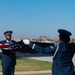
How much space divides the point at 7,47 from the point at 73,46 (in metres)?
3.18

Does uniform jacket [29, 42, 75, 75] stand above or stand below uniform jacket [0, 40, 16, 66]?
above

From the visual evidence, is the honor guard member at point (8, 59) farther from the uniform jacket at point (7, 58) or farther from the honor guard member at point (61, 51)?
the honor guard member at point (61, 51)

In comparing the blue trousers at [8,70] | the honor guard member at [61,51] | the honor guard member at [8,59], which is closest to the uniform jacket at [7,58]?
the honor guard member at [8,59]

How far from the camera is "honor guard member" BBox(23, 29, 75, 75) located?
6.68 metres

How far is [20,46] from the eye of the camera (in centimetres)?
855

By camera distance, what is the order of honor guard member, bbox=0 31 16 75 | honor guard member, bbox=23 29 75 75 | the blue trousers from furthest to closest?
the blue trousers < honor guard member, bbox=0 31 16 75 < honor guard member, bbox=23 29 75 75

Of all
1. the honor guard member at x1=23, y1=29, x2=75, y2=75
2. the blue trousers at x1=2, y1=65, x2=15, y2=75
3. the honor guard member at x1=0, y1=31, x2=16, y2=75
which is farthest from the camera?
the blue trousers at x1=2, y1=65, x2=15, y2=75

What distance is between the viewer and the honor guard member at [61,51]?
668cm

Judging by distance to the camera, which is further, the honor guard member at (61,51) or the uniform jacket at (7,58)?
the uniform jacket at (7,58)

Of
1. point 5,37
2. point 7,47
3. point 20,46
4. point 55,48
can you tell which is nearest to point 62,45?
point 55,48

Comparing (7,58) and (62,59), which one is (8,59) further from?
(62,59)

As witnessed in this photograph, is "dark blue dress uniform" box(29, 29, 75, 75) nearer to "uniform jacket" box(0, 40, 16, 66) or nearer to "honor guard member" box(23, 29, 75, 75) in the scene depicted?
"honor guard member" box(23, 29, 75, 75)

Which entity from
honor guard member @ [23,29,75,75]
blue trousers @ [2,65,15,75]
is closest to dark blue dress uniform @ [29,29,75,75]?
honor guard member @ [23,29,75,75]

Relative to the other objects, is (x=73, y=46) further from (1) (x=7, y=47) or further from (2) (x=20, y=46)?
(1) (x=7, y=47)
